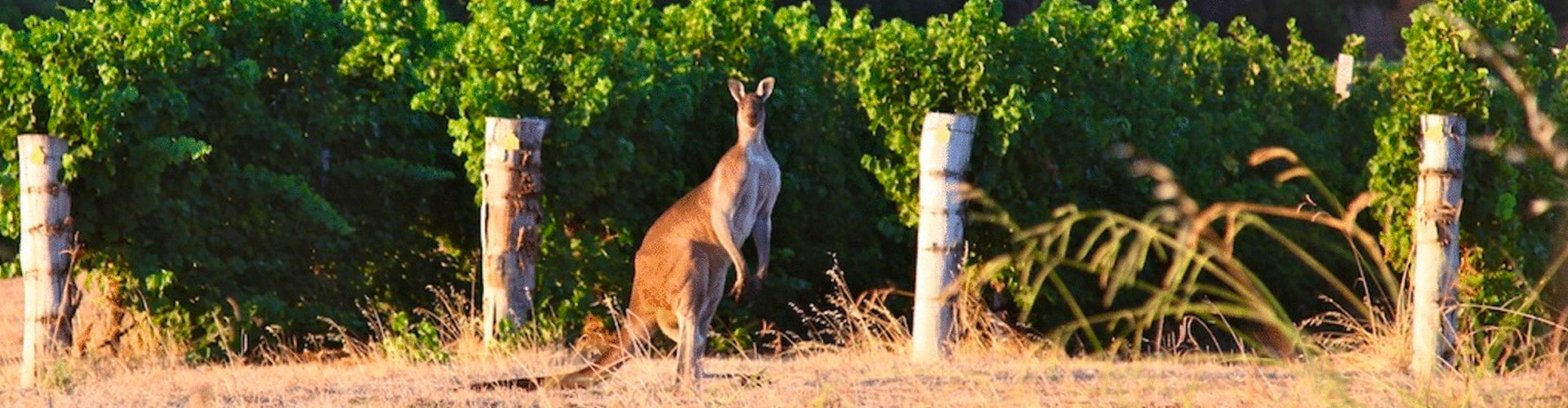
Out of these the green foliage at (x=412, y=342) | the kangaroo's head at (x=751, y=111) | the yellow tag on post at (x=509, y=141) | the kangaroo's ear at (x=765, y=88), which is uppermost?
the kangaroo's ear at (x=765, y=88)

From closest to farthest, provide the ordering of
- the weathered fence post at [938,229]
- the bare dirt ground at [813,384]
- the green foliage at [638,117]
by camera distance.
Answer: the bare dirt ground at [813,384] < the weathered fence post at [938,229] < the green foliage at [638,117]

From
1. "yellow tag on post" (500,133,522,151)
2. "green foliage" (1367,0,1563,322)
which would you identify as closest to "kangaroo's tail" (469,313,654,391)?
"yellow tag on post" (500,133,522,151)

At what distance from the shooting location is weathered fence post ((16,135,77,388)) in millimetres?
11391

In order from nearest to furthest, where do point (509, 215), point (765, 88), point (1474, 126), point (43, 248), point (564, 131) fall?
point (765, 88)
point (43, 248)
point (509, 215)
point (564, 131)
point (1474, 126)

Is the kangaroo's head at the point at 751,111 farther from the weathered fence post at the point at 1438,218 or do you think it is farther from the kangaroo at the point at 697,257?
the weathered fence post at the point at 1438,218

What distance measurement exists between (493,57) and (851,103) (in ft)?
8.74

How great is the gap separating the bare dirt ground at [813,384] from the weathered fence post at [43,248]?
0.64 feet

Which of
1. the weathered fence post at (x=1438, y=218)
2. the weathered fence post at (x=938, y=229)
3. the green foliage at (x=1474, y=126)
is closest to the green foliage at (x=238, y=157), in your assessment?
the weathered fence post at (x=938, y=229)

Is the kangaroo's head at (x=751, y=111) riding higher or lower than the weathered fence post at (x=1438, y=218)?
higher

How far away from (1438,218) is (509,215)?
16.2 feet

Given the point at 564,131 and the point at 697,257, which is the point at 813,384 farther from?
the point at 564,131

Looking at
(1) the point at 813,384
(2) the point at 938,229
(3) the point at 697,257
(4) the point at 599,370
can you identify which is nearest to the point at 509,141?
(2) the point at 938,229

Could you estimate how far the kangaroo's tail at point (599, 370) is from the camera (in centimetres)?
913

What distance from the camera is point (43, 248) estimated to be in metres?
11.5
